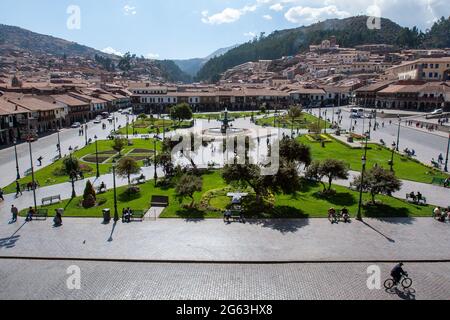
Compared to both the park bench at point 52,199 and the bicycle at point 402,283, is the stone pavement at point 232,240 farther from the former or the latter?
the park bench at point 52,199

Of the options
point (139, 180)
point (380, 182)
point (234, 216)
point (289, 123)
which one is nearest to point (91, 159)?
point (139, 180)

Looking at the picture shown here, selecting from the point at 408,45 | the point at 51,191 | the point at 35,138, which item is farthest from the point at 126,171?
the point at 408,45

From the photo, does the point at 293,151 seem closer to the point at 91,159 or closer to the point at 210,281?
the point at 210,281

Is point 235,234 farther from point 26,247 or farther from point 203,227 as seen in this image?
point 26,247

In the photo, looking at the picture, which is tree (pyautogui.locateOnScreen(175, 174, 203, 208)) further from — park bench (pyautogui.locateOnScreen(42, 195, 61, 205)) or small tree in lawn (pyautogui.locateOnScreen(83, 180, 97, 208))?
park bench (pyautogui.locateOnScreen(42, 195, 61, 205))

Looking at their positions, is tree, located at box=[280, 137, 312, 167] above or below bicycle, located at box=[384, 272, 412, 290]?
above

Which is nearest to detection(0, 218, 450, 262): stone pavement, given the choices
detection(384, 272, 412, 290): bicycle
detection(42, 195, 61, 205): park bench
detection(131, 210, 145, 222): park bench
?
detection(131, 210, 145, 222): park bench
